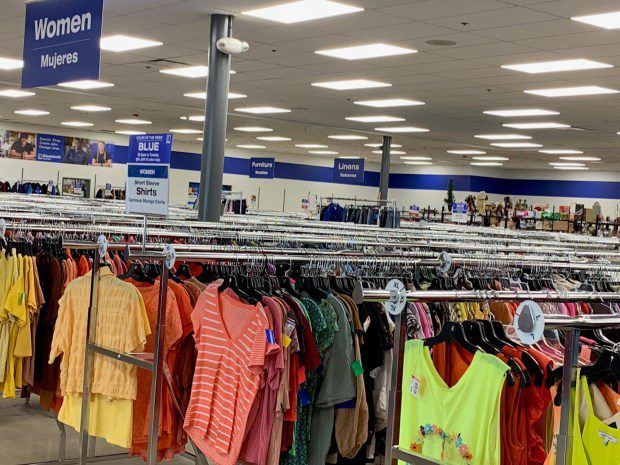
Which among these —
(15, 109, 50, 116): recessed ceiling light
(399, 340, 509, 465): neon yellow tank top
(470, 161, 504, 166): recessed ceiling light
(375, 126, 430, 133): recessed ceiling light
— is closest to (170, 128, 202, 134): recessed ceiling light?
(15, 109, 50, 116): recessed ceiling light

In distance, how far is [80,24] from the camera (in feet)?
19.4

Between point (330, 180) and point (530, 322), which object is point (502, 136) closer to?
point (330, 180)

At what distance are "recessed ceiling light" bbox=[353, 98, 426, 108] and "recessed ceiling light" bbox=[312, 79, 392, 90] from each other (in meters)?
1.27

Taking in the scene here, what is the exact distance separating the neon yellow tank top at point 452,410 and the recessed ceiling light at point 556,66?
24.9 feet

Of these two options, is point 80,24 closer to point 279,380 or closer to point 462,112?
point 279,380

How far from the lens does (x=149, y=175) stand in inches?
243

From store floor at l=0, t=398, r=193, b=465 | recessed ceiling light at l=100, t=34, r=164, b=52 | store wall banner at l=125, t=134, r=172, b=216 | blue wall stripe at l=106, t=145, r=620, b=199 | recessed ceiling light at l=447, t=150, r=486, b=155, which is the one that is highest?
recessed ceiling light at l=447, t=150, r=486, b=155

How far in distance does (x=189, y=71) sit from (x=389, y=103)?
3.80m

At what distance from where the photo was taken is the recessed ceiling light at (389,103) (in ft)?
46.1

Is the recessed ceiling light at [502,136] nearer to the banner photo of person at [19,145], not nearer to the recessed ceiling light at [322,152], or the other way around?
the recessed ceiling light at [322,152]

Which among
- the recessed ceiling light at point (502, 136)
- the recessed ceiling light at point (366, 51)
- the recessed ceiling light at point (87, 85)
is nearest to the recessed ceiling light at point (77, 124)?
the recessed ceiling light at point (87, 85)

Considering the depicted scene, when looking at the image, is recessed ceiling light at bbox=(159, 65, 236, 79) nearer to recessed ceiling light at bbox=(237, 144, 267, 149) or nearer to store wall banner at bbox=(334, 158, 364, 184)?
store wall banner at bbox=(334, 158, 364, 184)

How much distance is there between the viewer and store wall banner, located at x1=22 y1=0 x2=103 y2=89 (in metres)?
5.78

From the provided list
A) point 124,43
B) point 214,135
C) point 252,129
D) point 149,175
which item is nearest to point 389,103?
point 124,43
